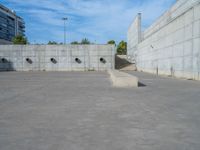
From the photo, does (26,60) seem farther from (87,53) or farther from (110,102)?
(110,102)

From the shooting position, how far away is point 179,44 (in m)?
19.8

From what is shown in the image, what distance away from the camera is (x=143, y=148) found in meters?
3.66

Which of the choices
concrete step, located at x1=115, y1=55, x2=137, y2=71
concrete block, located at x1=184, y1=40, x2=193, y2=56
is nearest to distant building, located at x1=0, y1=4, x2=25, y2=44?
concrete step, located at x1=115, y1=55, x2=137, y2=71

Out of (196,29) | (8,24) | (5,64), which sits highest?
(8,24)

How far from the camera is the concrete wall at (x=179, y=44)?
16.6 metres

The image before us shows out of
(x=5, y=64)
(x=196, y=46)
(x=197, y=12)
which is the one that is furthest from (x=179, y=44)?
(x=5, y=64)

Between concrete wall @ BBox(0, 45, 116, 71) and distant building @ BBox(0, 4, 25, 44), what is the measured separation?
251ft

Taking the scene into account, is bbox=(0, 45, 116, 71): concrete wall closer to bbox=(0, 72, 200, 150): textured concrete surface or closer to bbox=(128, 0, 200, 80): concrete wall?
bbox=(128, 0, 200, 80): concrete wall

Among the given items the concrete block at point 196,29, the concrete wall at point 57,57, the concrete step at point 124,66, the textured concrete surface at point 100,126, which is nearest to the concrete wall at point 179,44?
the concrete block at point 196,29

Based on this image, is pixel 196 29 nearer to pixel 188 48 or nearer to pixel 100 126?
pixel 188 48

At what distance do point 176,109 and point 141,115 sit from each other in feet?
4.97

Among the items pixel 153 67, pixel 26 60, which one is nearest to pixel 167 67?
pixel 153 67

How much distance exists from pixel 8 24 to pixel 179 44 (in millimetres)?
123481

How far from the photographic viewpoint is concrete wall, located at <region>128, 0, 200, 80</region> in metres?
16.6
